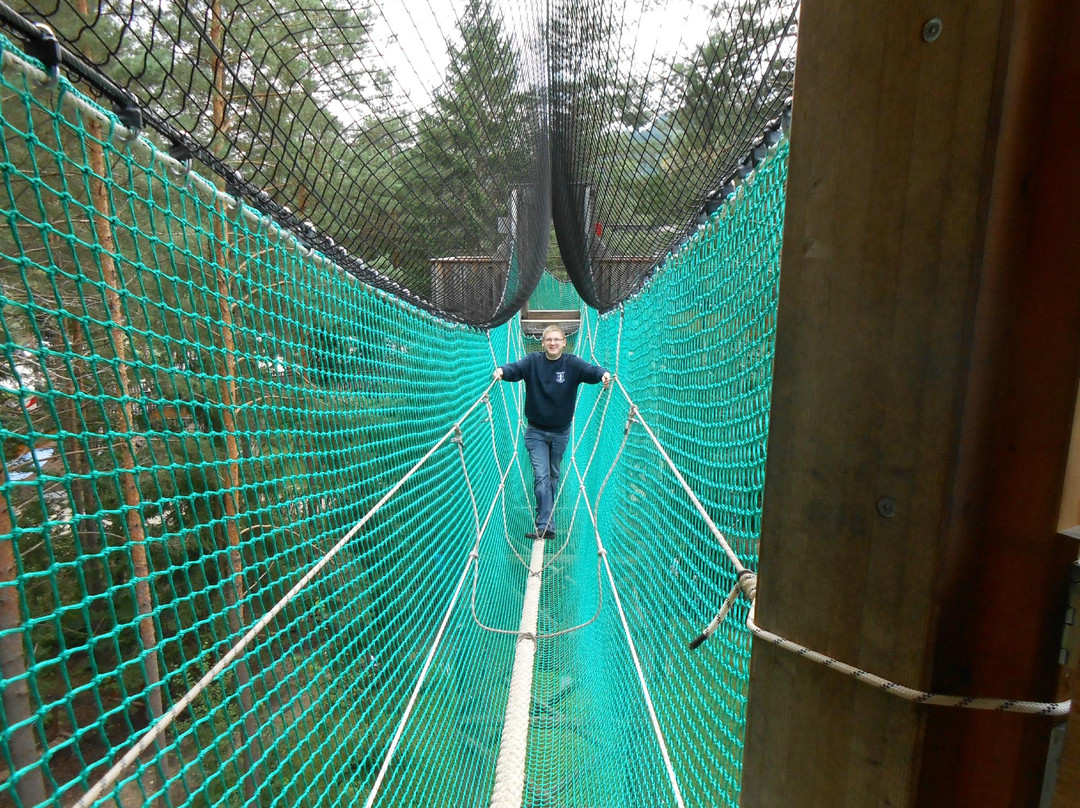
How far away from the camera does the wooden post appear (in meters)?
0.29

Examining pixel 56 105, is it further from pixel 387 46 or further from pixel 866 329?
pixel 866 329

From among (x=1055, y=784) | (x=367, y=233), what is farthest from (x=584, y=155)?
(x=1055, y=784)

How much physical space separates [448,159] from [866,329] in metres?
1.63

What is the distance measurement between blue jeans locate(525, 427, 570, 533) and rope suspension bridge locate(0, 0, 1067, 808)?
297 millimetres

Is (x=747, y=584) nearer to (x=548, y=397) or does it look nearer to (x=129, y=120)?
(x=129, y=120)

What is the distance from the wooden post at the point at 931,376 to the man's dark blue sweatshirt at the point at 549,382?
2437 millimetres

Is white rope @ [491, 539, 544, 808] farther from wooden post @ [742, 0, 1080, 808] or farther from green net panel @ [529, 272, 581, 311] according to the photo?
green net panel @ [529, 272, 581, 311]

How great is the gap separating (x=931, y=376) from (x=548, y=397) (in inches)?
103

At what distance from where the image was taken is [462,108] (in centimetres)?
167

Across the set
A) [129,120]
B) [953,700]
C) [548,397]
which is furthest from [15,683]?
[953,700]

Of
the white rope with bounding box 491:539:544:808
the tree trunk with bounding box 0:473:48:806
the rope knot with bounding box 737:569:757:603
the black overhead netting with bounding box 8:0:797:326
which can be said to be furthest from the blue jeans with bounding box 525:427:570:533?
the tree trunk with bounding box 0:473:48:806

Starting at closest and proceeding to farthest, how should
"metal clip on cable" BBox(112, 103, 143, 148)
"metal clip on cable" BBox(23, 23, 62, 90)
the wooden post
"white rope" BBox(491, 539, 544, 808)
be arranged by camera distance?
1. the wooden post
2. "metal clip on cable" BBox(23, 23, 62, 90)
3. "metal clip on cable" BBox(112, 103, 143, 148)
4. "white rope" BBox(491, 539, 544, 808)

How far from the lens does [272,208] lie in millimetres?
1158

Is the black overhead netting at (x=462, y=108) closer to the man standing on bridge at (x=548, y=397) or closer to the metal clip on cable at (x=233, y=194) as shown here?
the metal clip on cable at (x=233, y=194)
